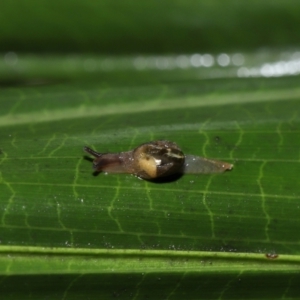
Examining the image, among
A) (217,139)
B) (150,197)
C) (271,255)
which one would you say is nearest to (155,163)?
(150,197)

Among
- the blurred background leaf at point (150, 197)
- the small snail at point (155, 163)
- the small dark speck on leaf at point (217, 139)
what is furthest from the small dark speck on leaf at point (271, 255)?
the small dark speck on leaf at point (217, 139)

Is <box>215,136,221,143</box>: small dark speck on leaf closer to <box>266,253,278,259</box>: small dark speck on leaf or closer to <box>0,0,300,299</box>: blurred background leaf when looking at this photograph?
<box>0,0,300,299</box>: blurred background leaf

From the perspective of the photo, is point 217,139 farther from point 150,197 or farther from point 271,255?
point 271,255

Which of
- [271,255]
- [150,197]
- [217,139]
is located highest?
[217,139]

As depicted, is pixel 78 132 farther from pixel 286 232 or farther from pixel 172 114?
pixel 286 232

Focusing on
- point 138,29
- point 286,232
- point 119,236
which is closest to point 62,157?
point 119,236

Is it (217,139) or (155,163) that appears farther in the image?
(217,139)
